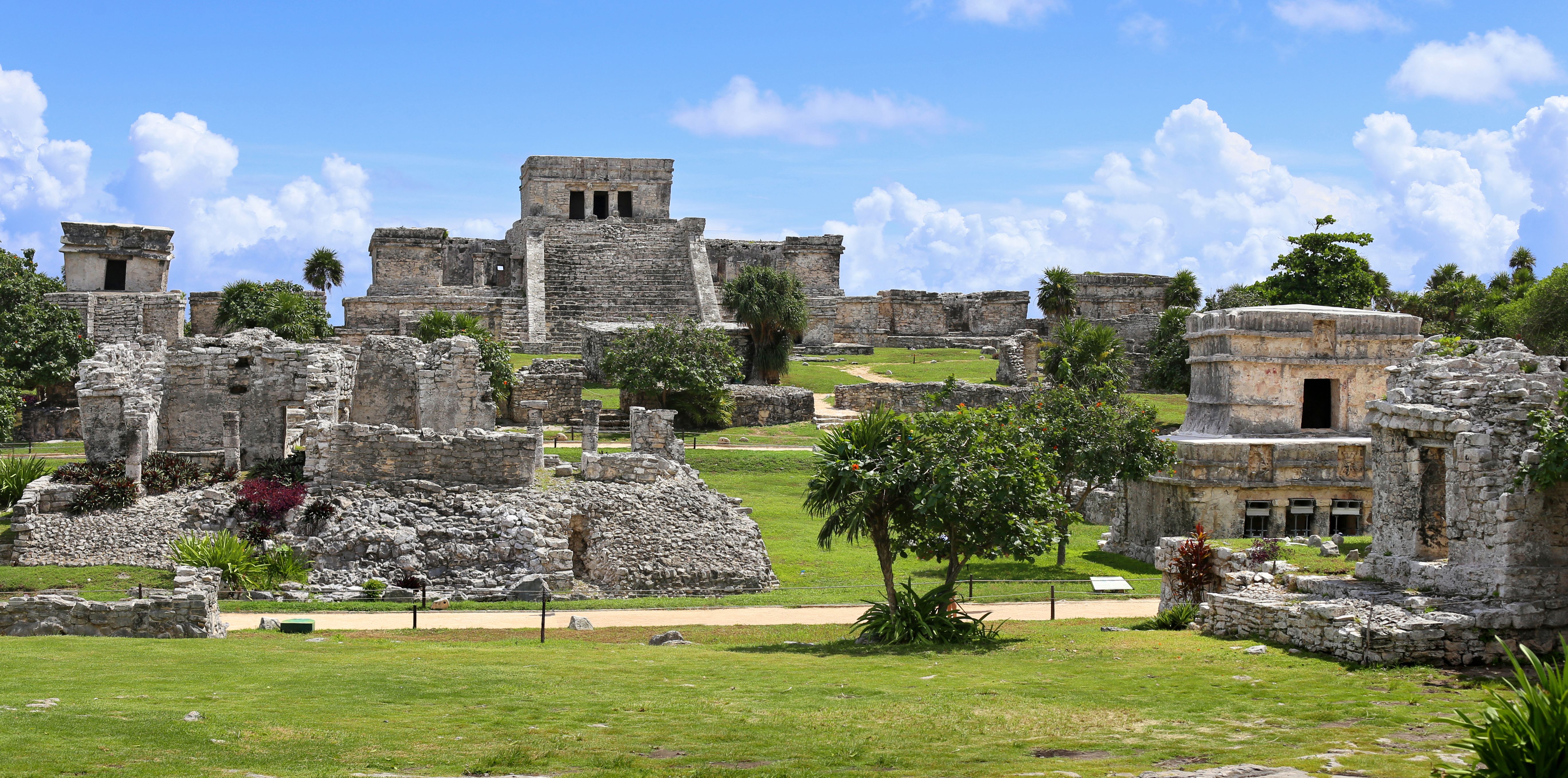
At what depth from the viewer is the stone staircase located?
171 feet

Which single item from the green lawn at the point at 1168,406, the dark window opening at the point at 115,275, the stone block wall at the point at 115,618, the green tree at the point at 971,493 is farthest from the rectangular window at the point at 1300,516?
the dark window opening at the point at 115,275

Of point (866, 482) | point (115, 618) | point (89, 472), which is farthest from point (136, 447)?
point (866, 482)

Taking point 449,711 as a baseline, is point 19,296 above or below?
above

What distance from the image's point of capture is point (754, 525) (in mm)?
24875

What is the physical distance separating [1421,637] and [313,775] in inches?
415

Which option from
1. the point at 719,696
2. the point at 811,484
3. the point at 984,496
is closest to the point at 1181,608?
the point at 984,496

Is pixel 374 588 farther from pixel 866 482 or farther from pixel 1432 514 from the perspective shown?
pixel 1432 514

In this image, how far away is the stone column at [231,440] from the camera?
25.4 meters

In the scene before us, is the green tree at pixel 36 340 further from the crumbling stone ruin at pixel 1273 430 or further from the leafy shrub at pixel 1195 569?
the leafy shrub at pixel 1195 569

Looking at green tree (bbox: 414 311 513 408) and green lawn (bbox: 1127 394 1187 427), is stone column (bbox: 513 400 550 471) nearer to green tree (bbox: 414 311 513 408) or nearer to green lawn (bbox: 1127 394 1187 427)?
green tree (bbox: 414 311 513 408)

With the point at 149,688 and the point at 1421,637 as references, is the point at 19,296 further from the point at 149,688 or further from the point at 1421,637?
the point at 1421,637

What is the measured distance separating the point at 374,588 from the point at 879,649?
30.6 feet

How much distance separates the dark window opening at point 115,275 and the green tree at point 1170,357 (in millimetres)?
37991

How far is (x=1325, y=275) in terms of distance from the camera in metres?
46.1
